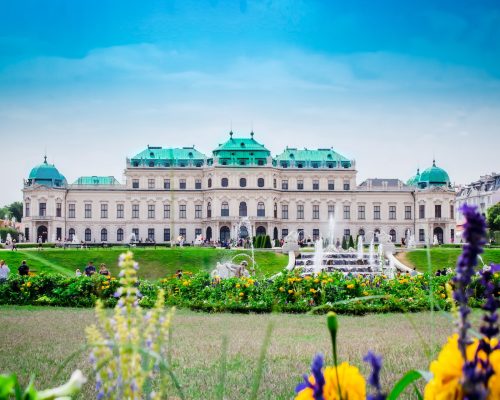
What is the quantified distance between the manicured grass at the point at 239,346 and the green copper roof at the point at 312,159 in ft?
177

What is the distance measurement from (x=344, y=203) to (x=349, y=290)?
52.1 meters

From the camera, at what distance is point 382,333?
1033cm

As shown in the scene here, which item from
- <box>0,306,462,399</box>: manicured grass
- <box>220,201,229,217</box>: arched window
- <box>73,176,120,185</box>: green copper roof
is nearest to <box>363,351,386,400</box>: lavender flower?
<box>0,306,462,399</box>: manicured grass

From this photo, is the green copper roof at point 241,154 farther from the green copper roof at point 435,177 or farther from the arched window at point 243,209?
the green copper roof at point 435,177

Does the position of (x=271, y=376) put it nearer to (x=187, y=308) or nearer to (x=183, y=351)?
(x=183, y=351)

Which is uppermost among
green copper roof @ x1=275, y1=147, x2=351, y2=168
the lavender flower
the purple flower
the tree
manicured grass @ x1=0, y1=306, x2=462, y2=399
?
green copper roof @ x1=275, y1=147, x2=351, y2=168

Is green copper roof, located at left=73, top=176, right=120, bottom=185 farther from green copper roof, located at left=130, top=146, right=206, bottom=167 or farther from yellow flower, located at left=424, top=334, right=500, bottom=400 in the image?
yellow flower, located at left=424, top=334, right=500, bottom=400

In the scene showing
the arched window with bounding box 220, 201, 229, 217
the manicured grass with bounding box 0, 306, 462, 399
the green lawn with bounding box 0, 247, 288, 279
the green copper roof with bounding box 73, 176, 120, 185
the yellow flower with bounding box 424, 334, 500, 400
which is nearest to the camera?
the yellow flower with bounding box 424, 334, 500, 400

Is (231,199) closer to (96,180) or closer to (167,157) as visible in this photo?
(167,157)

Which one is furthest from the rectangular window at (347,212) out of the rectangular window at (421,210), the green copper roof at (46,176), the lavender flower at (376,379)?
the lavender flower at (376,379)

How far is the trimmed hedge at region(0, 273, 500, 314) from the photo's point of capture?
14672mm

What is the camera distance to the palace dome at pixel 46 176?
65.8 m

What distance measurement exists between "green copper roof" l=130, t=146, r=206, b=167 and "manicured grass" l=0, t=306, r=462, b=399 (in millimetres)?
53383

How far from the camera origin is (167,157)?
67250 millimetres
